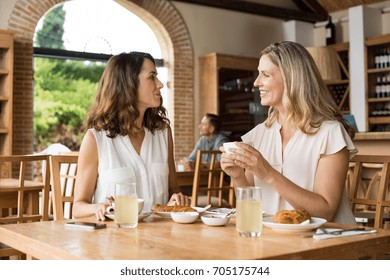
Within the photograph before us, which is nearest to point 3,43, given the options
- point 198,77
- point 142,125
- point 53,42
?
point 198,77

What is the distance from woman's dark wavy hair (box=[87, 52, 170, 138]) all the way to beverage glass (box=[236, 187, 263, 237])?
36.1 inches

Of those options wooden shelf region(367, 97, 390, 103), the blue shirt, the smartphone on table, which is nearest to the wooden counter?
the blue shirt

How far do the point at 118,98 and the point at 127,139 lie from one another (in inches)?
7.1

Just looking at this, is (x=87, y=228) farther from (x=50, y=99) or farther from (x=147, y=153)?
(x=50, y=99)

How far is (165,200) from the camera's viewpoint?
2.26 m

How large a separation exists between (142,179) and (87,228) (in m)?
0.67

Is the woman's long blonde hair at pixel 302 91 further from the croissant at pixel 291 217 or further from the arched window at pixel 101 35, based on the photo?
the arched window at pixel 101 35

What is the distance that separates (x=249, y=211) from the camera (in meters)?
1.35

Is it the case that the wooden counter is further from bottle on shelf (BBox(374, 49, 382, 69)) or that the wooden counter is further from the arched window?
the arched window

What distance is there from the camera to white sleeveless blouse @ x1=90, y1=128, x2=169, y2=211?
6.87ft

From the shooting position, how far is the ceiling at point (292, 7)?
773 cm

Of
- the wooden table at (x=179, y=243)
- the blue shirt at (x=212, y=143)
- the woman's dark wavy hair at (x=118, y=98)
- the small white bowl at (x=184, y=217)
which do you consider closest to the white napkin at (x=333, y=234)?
the wooden table at (x=179, y=243)

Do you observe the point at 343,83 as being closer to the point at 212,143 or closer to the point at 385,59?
the point at 385,59

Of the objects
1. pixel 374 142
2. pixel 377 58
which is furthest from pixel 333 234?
pixel 377 58
